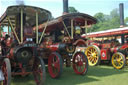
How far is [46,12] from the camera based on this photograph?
4656 millimetres

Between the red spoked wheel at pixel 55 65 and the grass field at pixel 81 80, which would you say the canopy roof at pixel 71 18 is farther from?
the grass field at pixel 81 80

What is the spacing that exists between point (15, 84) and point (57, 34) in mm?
2553

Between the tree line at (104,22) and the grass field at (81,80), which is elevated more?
the tree line at (104,22)

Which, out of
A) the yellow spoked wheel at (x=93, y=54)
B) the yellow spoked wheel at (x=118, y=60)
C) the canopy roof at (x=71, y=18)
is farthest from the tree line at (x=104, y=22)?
the canopy roof at (x=71, y=18)

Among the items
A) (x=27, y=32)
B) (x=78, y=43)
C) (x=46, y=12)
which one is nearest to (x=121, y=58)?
(x=78, y=43)

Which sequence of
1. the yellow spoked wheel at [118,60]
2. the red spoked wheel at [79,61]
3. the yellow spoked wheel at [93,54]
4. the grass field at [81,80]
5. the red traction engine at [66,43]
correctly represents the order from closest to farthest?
1. the grass field at [81,80]
2. the red traction engine at [66,43]
3. the red spoked wheel at [79,61]
4. the yellow spoked wheel at [118,60]
5. the yellow spoked wheel at [93,54]

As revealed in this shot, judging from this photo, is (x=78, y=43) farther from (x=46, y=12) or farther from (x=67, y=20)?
(x=46, y=12)

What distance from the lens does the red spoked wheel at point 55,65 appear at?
452cm

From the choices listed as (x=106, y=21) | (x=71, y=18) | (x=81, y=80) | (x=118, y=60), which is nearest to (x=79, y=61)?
(x=81, y=80)

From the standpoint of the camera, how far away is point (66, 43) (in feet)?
17.0

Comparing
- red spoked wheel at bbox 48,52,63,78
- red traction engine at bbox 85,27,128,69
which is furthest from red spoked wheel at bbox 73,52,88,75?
red traction engine at bbox 85,27,128,69

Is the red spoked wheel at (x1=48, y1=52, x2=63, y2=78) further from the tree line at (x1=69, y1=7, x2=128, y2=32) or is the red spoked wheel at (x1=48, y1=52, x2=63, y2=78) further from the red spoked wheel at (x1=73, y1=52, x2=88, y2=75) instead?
the tree line at (x1=69, y1=7, x2=128, y2=32)

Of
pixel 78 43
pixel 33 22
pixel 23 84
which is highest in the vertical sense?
pixel 33 22

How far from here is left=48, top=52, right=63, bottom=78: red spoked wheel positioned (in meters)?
4.52
